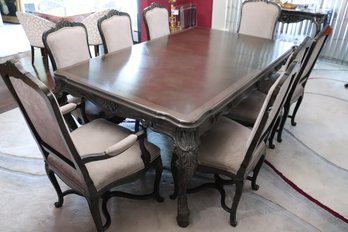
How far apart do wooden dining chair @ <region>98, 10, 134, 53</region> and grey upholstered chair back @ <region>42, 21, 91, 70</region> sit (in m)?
0.22

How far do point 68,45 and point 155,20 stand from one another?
1112mm

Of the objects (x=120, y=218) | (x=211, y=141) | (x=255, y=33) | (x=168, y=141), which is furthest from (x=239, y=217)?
(x=255, y=33)

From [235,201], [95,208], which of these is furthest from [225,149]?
[95,208]

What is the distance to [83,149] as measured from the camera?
1.62m

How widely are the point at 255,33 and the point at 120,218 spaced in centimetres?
254

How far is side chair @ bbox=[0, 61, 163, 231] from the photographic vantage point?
123 centimetres

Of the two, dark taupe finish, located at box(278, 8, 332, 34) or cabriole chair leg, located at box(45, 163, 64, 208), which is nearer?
cabriole chair leg, located at box(45, 163, 64, 208)

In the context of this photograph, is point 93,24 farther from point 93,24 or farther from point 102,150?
point 102,150

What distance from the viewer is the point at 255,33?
326 centimetres

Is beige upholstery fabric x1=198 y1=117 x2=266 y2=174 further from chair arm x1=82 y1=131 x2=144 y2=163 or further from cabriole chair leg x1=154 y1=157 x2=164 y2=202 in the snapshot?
chair arm x1=82 y1=131 x2=144 y2=163

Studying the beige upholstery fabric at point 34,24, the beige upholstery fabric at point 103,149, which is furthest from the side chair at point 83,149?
the beige upholstery fabric at point 34,24

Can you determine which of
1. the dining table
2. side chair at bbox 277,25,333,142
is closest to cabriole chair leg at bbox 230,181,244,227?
the dining table

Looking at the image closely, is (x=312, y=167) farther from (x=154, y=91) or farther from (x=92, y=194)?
(x=92, y=194)

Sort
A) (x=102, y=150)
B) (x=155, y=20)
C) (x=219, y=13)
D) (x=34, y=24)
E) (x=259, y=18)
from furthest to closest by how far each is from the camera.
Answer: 1. (x=219, y=13)
2. (x=34, y=24)
3. (x=259, y=18)
4. (x=155, y=20)
5. (x=102, y=150)
